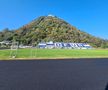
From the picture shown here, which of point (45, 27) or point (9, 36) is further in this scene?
point (45, 27)

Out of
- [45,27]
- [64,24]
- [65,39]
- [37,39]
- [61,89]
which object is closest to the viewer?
[61,89]

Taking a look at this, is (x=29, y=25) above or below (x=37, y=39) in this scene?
above

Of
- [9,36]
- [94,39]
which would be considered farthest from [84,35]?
[9,36]

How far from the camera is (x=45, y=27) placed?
153500 mm

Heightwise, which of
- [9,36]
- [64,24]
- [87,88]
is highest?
[64,24]

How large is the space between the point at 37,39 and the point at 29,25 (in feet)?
92.3

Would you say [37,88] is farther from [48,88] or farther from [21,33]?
[21,33]

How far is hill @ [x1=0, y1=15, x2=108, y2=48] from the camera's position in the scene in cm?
13550

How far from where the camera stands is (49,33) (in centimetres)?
14375

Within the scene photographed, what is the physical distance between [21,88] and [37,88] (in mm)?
756

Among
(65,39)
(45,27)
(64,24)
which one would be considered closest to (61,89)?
(65,39)

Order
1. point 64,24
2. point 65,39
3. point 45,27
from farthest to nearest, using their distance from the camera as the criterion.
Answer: point 64,24 → point 45,27 → point 65,39

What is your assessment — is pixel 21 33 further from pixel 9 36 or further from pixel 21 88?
pixel 21 88

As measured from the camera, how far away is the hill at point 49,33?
5335 inches
